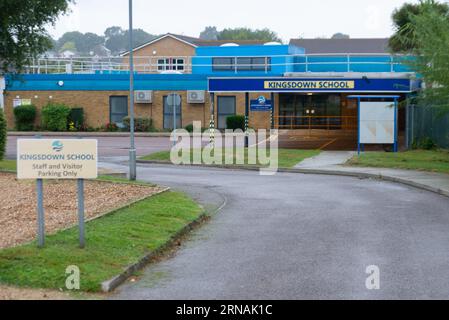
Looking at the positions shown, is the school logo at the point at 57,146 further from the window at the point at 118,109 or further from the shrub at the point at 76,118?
the shrub at the point at 76,118

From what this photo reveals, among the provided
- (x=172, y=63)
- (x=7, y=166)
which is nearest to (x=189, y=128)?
(x=172, y=63)

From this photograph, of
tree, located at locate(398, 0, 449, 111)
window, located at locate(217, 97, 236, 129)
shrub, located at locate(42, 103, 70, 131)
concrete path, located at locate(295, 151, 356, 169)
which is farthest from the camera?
window, located at locate(217, 97, 236, 129)

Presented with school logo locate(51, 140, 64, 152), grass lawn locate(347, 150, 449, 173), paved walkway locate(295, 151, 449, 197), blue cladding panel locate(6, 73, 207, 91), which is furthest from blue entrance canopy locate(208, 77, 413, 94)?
school logo locate(51, 140, 64, 152)

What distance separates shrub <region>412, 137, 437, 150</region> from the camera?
116 ft

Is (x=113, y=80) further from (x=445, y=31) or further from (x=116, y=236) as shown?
(x=116, y=236)

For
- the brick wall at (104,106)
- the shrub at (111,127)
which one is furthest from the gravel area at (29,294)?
the shrub at (111,127)

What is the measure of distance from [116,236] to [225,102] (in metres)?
41.3

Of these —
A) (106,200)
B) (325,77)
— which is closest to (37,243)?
(106,200)

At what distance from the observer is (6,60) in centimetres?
3008

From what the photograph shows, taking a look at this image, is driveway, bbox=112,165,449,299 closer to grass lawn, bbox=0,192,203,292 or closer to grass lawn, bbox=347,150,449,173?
grass lawn, bbox=0,192,203,292

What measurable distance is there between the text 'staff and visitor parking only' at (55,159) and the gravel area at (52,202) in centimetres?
122

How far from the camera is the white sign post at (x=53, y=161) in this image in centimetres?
1082

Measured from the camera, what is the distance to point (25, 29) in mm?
29203

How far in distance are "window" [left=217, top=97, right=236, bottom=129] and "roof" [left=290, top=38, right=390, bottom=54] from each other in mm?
23449
